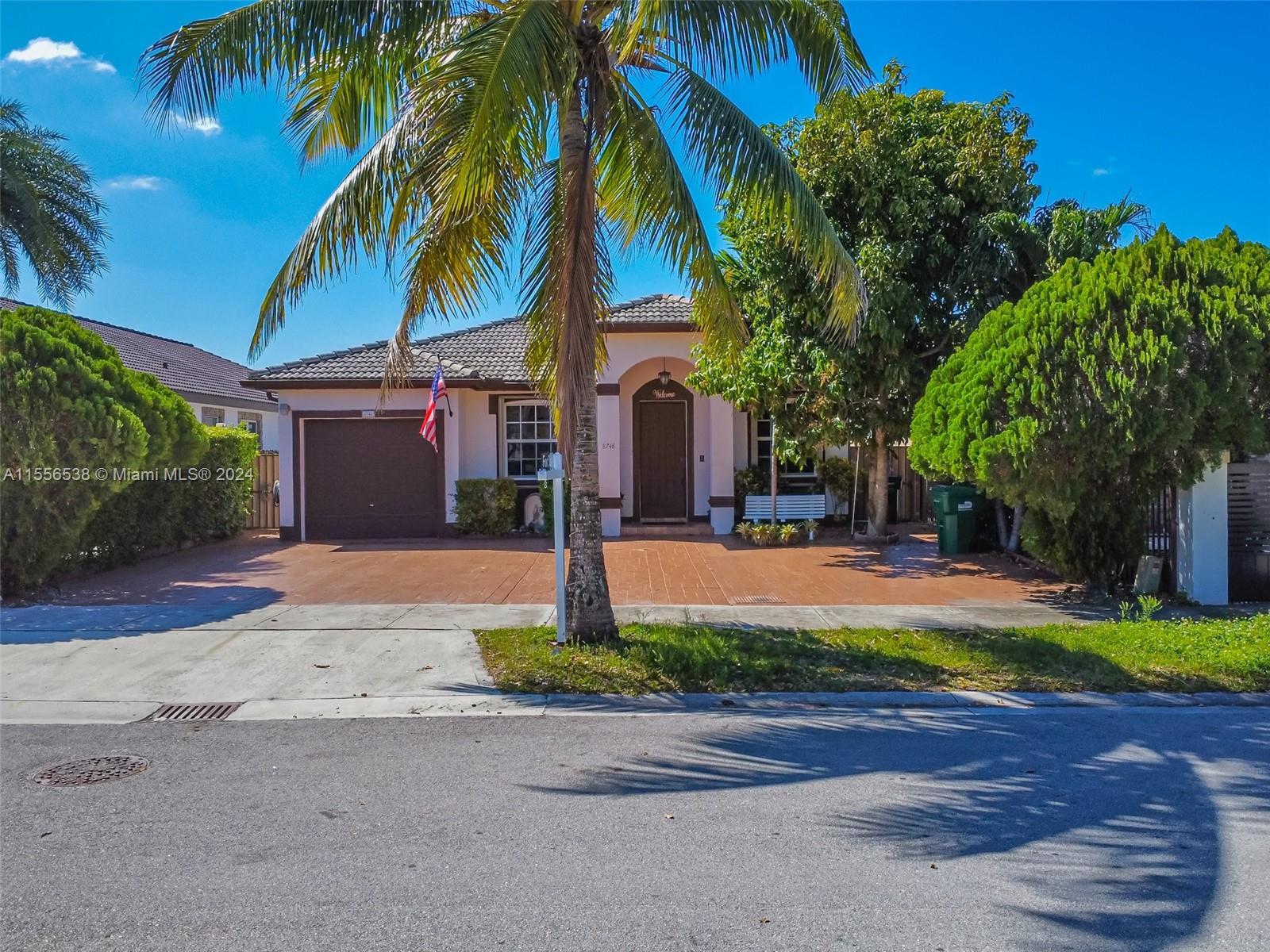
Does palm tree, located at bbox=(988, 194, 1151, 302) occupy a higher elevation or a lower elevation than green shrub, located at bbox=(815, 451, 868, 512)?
higher

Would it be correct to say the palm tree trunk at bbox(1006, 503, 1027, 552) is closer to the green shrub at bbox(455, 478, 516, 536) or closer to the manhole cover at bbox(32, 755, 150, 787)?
the green shrub at bbox(455, 478, 516, 536)

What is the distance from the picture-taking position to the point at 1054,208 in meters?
12.2

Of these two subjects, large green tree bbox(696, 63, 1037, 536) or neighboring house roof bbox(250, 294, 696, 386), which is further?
neighboring house roof bbox(250, 294, 696, 386)

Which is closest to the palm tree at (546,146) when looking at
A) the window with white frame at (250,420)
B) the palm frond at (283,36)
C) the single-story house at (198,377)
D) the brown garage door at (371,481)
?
the palm frond at (283,36)

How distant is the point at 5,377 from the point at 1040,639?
11.4m

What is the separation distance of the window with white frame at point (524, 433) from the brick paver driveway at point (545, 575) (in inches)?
95.2

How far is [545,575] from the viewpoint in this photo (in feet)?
39.4

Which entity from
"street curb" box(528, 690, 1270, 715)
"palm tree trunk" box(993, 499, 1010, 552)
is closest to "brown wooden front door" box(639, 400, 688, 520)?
"palm tree trunk" box(993, 499, 1010, 552)

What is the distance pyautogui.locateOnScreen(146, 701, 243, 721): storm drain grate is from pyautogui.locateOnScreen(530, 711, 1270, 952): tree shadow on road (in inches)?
123

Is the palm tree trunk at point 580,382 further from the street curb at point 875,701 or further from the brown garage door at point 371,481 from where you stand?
the brown garage door at point 371,481

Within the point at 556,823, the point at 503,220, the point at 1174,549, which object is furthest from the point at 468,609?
the point at 1174,549

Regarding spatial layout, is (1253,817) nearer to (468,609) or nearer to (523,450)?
(468,609)

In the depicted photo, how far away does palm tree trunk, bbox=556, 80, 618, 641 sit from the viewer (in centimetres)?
735

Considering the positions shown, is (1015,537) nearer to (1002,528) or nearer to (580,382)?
(1002,528)
